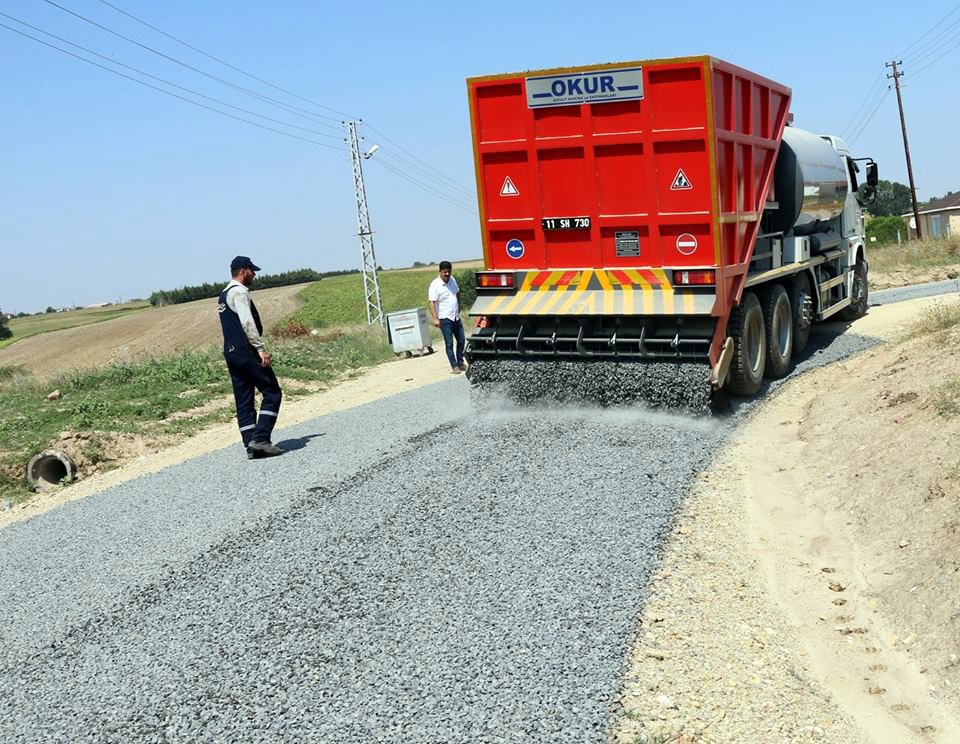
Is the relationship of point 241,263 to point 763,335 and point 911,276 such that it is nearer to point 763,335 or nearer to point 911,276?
point 763,335

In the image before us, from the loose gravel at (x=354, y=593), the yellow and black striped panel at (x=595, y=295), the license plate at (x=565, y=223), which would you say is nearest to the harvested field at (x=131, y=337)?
the yellow and black striped panel at (x=595, y=295)

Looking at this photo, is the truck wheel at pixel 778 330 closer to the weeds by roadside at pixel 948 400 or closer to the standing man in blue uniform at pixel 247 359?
the weeds by roadside at pixel 948 400

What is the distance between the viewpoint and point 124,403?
12938 mm

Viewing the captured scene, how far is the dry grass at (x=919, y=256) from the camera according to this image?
2611 centimetres

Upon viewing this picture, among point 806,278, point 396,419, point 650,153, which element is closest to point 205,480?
point 396,419

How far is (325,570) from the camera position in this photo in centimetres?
553

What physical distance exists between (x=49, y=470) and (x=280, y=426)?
2.60m

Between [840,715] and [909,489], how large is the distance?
2.69 meters

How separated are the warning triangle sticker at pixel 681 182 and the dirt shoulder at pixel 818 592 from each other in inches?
94.8

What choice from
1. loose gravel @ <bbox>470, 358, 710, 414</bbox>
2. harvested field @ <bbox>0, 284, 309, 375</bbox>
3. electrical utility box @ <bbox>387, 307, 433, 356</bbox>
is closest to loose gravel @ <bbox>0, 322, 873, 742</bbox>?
loose gravel @ <bbox>470, 358, 710, 414</bbox>

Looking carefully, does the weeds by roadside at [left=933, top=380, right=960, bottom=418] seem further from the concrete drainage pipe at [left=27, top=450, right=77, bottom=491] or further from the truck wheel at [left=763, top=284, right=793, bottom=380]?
the concrete drainage pipe at [left=27, top=450, right=77, bottom=491]

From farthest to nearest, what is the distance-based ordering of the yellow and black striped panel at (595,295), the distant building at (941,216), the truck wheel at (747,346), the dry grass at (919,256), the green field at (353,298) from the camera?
the distant building at (941,216)
the green field at (353,298)
the dry grass at (919,256)
the truck wheel at (747,346)
the yellow and black striped panel at (595,295)

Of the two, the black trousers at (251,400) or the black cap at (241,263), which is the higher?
the black cap at (241,263)

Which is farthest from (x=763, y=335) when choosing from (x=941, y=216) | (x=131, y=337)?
(x=941, y=216)
